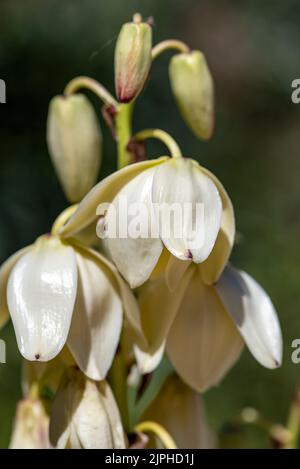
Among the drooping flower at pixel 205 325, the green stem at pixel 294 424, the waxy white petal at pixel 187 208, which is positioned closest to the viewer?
the waxy white petal at pixel 187 208

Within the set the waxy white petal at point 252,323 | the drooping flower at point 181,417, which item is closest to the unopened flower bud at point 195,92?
the waxy white petal at point 252,323

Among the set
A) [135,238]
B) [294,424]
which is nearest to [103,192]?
[135,238]

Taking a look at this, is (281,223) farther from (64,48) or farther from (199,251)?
(199,251)

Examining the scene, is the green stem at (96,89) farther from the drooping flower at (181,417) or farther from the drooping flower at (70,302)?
the drooping flower at (181,417)

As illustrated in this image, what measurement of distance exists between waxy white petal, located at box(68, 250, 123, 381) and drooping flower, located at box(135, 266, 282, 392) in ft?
0.14

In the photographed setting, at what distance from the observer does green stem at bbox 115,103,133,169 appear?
3.47ft

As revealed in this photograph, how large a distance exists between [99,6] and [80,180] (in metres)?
1.72

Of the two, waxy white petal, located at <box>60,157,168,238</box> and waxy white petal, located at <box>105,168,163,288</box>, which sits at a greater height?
waxy white petal, located at <box>60,157,168,238</box>

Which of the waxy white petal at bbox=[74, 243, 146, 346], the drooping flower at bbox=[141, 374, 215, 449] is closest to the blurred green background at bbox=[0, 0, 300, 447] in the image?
the drooping flower at bbox=[141, 374, 215, 449]

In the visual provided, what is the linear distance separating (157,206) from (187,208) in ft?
0.09

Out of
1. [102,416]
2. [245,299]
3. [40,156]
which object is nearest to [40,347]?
[102,416]

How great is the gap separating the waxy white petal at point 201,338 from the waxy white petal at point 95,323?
0.08 meters

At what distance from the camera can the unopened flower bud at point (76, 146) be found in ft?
3.64

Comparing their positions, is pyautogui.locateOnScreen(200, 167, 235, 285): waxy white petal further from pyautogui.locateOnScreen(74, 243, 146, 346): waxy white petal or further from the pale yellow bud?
the pale yellow bud
